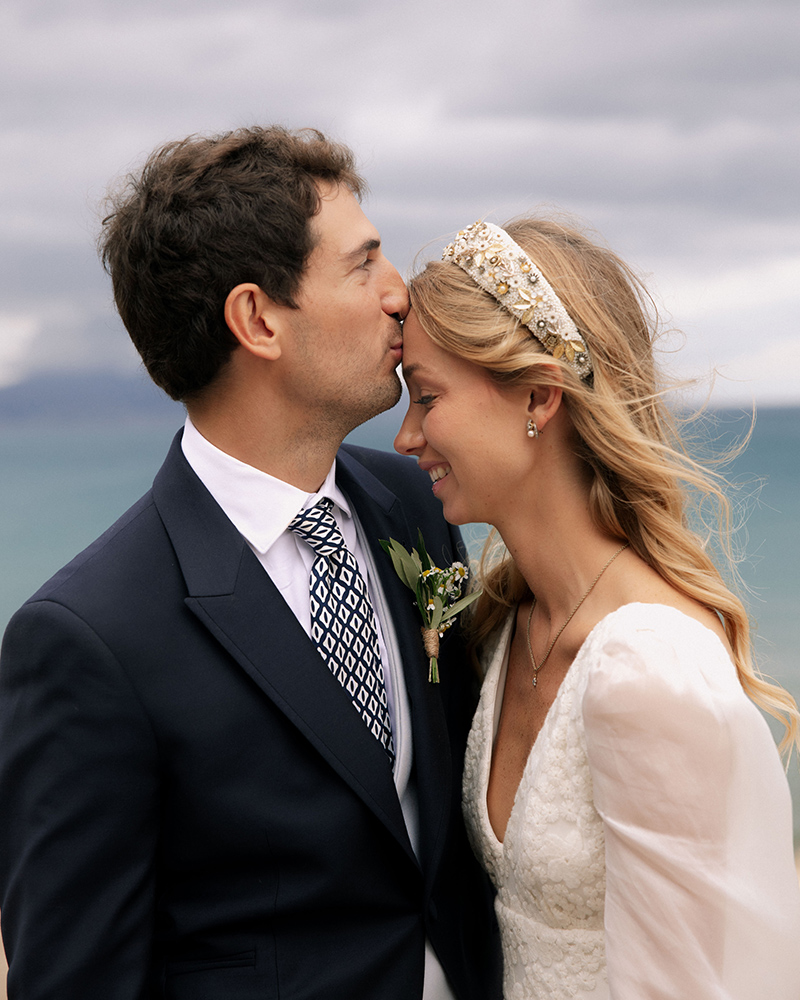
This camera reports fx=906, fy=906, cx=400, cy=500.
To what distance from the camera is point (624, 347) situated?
269 centimetres

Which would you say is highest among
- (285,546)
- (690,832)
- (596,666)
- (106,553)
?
(106,553)

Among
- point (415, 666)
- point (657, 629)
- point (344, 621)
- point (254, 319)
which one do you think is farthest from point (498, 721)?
point (254, 319)

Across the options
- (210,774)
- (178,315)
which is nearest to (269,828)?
(210,774)

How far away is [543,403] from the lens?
105 inches

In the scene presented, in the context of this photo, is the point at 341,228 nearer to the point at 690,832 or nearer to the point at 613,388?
the point at 613,388

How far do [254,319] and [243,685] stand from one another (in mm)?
1128

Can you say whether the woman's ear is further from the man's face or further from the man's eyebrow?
the man's eyebrow

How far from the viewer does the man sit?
91.7 inches

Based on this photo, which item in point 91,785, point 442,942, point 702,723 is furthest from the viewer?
point 442,942

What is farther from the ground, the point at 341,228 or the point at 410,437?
the point at 341,228

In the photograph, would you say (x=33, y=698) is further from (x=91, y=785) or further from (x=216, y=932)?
(x=216, y=932)

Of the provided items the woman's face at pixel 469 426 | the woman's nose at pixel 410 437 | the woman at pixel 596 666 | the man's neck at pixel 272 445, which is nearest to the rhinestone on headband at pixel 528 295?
the woman at pixel 596 666

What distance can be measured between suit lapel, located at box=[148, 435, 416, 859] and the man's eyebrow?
0.99m

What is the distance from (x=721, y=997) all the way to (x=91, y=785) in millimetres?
1622
